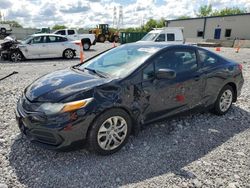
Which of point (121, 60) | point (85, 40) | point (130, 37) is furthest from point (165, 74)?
point (130, 37)

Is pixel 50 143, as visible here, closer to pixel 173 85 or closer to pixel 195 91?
pixel 173 85

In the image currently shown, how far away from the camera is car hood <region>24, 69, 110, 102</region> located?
10.9 feet

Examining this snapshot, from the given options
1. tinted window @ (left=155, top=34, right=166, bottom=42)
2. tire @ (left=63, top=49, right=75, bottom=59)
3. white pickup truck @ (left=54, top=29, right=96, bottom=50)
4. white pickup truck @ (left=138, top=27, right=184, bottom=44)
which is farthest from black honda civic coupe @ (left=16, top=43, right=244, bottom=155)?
white pickup truck @ (left=54, top=29, right=96, bottom=50)

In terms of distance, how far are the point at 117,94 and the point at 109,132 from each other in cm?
52

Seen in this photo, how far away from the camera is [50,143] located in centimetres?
323

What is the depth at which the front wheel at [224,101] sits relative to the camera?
494 cm

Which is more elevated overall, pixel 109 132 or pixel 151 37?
pixel 151 37

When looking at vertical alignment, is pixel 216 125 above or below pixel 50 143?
below

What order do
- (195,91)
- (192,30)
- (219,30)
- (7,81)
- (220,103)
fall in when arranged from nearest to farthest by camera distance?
(195,91)
(220,103)
(7,81)
(219,30)
(192,30)

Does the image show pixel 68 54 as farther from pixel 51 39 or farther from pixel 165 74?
pixel 165 74

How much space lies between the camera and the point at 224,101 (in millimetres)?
5059

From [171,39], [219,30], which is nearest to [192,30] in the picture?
[219,30]

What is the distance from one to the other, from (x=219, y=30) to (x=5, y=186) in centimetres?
4214

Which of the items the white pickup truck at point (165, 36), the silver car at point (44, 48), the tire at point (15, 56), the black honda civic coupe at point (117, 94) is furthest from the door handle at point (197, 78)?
the white pickup truck at point (165, 36)
